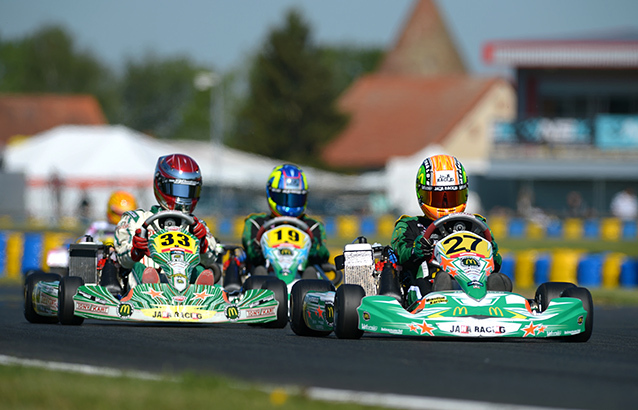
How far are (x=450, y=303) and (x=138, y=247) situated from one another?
10.4 feet

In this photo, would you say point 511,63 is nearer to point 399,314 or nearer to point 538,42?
point 538,42

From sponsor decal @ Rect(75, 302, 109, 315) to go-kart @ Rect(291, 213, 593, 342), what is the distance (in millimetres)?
1509

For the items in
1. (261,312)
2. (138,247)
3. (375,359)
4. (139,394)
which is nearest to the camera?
Answer: (139,394)

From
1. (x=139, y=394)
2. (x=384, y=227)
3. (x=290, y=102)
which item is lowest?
(x=139, y=394)

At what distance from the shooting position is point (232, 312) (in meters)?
9.41

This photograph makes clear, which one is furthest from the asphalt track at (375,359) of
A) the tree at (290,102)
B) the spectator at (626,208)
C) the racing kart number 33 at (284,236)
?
the tree at (290,102)

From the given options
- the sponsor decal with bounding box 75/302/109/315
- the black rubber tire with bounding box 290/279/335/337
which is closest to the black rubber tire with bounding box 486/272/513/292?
the black rubber tire with bounding box 290/279/335/337

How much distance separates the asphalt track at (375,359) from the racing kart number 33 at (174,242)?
729 mm

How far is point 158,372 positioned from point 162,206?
15.6 feet

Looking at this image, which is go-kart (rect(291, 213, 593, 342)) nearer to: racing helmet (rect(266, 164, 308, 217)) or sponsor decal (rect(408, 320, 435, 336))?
sponsor decal (rect(408, 320, 435, 336))

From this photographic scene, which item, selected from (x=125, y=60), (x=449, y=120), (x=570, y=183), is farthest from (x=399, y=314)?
(x=125, y=60)

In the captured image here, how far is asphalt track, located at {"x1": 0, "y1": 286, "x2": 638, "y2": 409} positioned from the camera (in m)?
5.81

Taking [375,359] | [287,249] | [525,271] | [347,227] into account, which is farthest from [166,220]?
[347,227]

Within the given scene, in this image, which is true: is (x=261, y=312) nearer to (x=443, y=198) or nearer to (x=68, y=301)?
(x=68, y=301)
